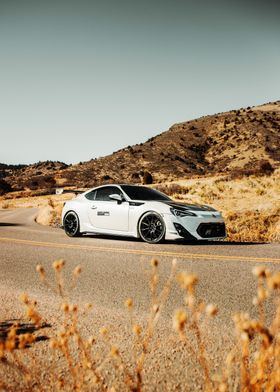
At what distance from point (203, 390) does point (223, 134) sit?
3331 inches

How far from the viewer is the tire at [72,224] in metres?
11.4

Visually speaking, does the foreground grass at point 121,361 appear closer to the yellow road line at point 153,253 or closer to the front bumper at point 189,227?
the yellow road line at point 153,253

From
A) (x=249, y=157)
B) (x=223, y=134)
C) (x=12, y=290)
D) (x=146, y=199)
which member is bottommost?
(x=12, y=290)

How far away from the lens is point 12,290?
215 inches

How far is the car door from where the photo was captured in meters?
10.2

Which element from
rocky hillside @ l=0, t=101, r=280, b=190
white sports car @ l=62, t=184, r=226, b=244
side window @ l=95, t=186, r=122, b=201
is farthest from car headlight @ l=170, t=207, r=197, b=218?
rocky hillside @ l=0, t=101, r=280, b=190

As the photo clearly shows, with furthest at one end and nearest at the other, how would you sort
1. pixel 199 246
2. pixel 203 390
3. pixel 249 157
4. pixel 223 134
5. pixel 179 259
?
pixel 223 134
pixel 249 157
pixel 199 246
pixel 179 259
pixel 203 390

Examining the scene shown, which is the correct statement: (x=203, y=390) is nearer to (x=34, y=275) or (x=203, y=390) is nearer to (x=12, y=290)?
(x=12, y=290)

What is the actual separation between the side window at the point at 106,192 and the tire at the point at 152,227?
1.38m

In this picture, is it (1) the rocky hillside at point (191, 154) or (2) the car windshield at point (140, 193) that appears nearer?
(2) the car windshield at point (140, 193)

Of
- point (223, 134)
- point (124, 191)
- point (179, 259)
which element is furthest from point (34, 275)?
point (223, 134)

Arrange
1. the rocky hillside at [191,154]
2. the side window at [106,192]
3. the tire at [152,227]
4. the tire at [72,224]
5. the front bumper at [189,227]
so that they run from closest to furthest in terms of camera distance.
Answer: the front bumper at [189,227] → the tire at [152,227] → the side window at [106,192] → the tire at [72,224] → the rocky hillside at [191,154]

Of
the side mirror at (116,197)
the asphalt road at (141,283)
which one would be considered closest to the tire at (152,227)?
the asphalt road at (141,283)

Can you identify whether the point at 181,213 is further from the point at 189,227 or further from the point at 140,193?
the point at 140,193
